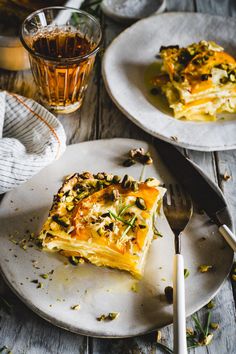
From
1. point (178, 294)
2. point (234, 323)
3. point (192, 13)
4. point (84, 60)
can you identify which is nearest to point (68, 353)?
point (178, 294)

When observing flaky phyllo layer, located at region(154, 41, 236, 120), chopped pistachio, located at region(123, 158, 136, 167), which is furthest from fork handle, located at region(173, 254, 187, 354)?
flaky phyllo layer, located at region(154, 41, 236, 120)

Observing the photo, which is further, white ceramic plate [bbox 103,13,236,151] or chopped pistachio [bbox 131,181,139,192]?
white ceramic plate [bbox 103,13,236,151]

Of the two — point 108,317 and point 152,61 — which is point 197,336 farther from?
point 152,61

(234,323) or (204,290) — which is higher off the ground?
(204,290)

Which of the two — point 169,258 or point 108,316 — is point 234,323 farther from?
point 108,316

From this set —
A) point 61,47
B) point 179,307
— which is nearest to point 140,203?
point 179,307

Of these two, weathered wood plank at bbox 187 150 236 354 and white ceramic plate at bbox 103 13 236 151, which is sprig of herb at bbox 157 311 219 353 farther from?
white ceramic plate at bbox 103 13 236 151
